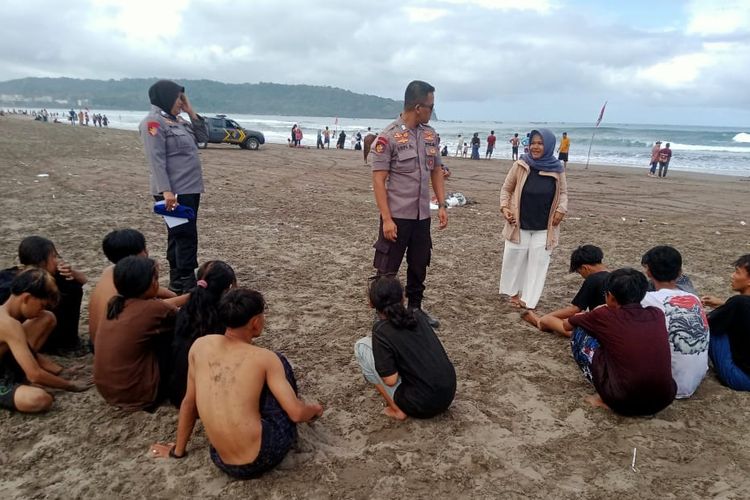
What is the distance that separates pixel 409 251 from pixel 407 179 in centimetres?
60

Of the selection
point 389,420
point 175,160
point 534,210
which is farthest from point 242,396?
point 534,210

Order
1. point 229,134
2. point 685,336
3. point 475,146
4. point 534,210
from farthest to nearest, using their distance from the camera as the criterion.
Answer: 1. point 475,146
2. point 229,134
3. point 534,210
4. point 685,336

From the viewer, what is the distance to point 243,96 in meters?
188

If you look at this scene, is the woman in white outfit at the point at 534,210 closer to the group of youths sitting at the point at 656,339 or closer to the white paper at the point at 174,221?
the group of youths sitting at the point at 656,339

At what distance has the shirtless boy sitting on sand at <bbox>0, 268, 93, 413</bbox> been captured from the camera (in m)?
2.51

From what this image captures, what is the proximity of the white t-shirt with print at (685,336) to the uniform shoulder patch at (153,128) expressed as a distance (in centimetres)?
368

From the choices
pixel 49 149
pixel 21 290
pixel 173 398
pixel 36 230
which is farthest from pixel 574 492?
pixel 49 149

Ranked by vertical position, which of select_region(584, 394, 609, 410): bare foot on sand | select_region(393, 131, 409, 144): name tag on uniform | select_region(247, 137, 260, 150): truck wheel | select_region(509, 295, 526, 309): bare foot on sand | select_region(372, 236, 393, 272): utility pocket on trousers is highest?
Answer: select_region(393, 131, 409, 144): name tag on uniform

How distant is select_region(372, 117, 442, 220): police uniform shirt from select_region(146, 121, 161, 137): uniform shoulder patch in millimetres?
1716

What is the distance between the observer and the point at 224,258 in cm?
552

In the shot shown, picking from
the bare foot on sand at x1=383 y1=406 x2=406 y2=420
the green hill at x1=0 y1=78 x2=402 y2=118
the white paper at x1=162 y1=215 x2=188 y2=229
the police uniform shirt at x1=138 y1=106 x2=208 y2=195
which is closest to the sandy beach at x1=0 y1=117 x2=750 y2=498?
the bare foot on sand at x1=383 y1=406 x2=406 y2=420

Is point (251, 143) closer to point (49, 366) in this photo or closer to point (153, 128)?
point (153, 128)

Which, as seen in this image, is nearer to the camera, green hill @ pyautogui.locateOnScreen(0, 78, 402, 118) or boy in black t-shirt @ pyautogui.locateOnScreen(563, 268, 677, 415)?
boy in black t-shirt @ pyautogui.locateOnScreen(563, 268, 677, 415)

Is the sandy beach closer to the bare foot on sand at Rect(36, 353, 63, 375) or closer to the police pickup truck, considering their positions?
the bare foot on sand at Rect(36, 353, 63, 375)
